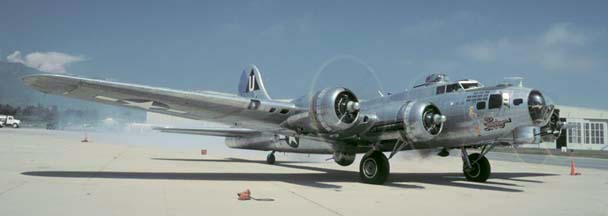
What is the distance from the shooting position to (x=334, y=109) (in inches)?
465

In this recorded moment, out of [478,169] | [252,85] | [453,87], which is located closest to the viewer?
[453,87]

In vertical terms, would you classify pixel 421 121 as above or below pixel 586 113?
below

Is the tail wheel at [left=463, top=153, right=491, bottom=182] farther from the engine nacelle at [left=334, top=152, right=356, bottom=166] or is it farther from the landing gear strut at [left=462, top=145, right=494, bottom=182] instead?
the engine nacelle at [left=334, top=152, right=356, bottom=166]

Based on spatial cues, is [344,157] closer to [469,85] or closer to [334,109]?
[334,109]

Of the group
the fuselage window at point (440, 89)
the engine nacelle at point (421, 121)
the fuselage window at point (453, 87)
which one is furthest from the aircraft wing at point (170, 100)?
the fuselage window at point (453, 87)

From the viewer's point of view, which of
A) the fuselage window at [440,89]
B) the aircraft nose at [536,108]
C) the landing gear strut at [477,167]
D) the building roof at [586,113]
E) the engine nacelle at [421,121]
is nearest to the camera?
the aircraft nose at [536,108]

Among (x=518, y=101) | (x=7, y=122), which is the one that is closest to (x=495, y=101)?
(x=518, y=101)

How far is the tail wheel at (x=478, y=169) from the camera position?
1422 centimetres

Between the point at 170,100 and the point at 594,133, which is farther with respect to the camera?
the point at 594,133

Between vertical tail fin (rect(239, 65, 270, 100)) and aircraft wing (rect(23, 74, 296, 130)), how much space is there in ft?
16.8

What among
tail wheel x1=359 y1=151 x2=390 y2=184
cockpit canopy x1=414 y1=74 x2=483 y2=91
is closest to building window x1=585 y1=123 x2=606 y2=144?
cockpit canopy x1=414 y1=74 x2=483 y2=91

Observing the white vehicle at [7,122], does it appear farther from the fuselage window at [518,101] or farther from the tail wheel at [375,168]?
the fuselage window at [518,101]

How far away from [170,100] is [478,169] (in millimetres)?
9366

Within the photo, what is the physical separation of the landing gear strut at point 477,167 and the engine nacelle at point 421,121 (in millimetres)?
2621
